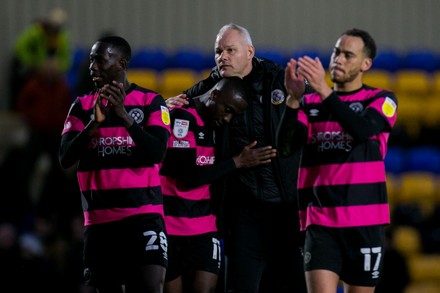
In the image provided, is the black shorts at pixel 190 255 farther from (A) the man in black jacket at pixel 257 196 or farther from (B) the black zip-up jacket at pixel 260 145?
(B) the black zip-up jacket at pixel 260 145

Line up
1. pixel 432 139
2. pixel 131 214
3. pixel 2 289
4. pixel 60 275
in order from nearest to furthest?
pixel 131 214 → pixel 2 289 → pixel 60 275 → pixel 432 139

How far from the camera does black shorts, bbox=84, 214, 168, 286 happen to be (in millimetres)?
5797

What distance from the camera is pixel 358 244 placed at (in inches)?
232

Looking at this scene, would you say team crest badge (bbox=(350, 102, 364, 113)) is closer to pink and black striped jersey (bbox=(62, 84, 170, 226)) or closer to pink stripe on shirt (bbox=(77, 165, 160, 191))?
pink and black striped jersey (bbox=(62, 84, 170, 226))

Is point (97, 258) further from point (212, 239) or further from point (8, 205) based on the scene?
point (8, 205)

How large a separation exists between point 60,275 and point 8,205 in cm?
122

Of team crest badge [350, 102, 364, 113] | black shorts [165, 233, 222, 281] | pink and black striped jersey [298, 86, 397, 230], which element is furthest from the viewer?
black shorts [165, 233, 222, 281]

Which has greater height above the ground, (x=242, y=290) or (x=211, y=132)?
(x=211, y=132)

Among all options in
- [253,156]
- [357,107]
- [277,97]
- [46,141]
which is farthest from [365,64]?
[46,141]

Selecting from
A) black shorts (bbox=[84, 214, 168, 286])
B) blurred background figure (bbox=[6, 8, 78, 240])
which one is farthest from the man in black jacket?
blurred background figure (bbox=[6, 8, 78, 240])

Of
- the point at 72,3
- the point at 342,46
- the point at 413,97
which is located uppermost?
the point at 342,46

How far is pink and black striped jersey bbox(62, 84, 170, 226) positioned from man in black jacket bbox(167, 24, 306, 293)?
76 centimetres

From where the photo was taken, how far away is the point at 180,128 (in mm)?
6602

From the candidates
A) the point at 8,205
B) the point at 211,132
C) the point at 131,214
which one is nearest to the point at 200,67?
the point at 8,205
